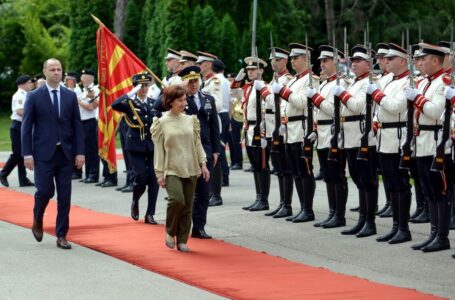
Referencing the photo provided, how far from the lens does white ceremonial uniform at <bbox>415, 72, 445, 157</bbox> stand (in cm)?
1130

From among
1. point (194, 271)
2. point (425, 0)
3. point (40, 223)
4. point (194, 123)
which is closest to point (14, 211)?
point (40, 223)

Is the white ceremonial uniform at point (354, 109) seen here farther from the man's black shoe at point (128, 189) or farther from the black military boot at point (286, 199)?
the man's black shoe at point (128, 189)

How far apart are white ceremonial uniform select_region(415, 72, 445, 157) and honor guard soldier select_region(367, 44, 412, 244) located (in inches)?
18.3

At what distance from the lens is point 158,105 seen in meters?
12.2

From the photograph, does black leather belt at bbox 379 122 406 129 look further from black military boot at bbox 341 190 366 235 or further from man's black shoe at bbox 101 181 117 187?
man's black shoe at bbox 101 181 117 187

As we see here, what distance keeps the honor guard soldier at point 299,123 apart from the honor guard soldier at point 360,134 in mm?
866

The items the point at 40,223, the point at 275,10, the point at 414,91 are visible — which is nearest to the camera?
the point at 414,91

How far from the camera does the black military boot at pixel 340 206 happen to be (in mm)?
13445

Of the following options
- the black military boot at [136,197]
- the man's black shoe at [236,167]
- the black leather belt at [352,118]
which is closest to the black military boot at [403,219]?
the black leather belt at [352,118]

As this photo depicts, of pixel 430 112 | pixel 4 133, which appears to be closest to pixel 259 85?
pixel 430 112

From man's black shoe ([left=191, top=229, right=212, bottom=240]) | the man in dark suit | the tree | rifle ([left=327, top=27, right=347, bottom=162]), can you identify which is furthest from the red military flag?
the tree

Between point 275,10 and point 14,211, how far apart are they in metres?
35.8

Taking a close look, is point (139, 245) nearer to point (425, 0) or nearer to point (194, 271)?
point (194, 271)

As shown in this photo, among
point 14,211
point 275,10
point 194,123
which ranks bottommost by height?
point 14,211
